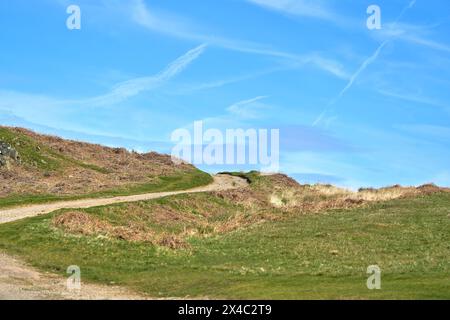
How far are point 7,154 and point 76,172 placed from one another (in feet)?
27.2

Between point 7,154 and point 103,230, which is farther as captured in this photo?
point 7,154

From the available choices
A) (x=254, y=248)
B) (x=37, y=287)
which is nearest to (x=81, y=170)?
(x=254, y=248)

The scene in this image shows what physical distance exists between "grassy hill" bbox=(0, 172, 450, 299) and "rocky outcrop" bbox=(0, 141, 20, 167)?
72.0ft

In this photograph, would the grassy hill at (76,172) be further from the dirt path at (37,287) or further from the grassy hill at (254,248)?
the dirt path at (37,287)

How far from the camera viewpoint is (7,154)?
7169cm

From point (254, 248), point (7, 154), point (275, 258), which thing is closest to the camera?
point (275, 258)

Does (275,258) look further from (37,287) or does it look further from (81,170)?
(81,170)

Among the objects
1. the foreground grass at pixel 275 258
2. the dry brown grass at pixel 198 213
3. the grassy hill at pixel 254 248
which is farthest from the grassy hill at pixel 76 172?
the foreground grass at pixel 275 258

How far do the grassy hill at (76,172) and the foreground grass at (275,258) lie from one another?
59.3ft
